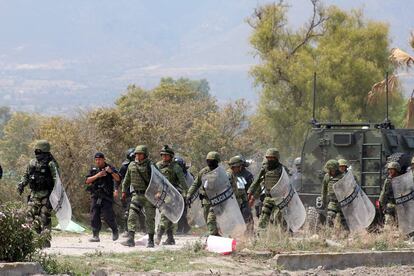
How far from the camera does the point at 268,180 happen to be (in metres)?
18.2

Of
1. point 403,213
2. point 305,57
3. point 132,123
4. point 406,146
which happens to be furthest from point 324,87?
point 403,213

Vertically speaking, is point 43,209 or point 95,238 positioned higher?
point 43,209

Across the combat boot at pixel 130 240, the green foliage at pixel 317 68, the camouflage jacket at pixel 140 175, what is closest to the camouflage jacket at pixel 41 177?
the camouflage jacket at pixel 140 175

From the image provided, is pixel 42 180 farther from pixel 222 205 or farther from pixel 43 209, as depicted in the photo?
pixel 222 205

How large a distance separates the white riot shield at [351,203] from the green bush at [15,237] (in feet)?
22.6

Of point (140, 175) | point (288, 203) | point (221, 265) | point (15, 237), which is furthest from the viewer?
point (288, 203)

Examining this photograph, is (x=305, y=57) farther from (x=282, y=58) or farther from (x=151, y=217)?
(x=151, y=217)

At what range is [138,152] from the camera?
58.0 feet

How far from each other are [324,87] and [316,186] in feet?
61.1

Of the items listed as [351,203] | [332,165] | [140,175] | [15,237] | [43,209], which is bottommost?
[15,237]

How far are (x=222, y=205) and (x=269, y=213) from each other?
1.52m

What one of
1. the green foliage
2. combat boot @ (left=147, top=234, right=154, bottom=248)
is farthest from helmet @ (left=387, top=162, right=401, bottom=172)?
the green foliage

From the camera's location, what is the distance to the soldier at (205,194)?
17.0m

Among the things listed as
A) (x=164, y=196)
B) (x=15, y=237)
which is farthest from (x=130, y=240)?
(x=15, y=237)
